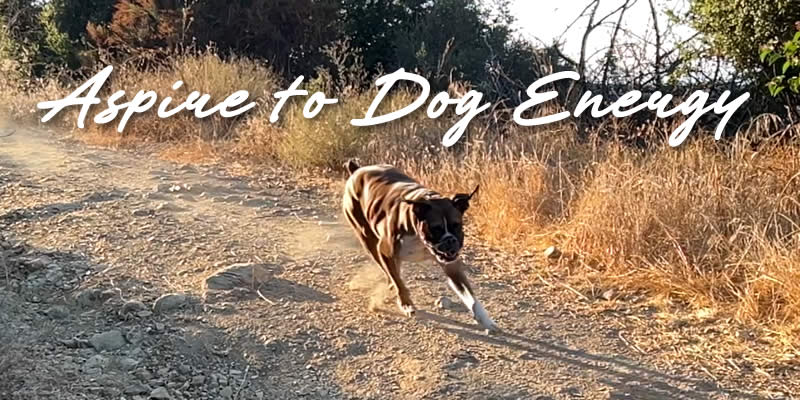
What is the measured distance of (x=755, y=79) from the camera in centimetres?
767

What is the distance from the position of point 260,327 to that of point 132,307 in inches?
27.9

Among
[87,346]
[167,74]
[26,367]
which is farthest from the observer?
[167,74]

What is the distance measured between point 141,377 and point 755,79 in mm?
6275

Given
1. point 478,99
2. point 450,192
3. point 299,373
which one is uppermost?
point 478,99

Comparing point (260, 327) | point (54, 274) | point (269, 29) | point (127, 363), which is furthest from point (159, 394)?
point (269, 29)

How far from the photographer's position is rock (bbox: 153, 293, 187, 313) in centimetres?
436

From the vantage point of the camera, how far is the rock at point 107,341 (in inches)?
153

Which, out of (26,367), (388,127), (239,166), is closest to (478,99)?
(388,127)

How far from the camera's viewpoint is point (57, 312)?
4281mm

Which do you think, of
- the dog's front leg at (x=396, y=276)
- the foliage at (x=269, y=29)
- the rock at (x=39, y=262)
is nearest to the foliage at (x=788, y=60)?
the dog's front leg at (x=396, y=276)

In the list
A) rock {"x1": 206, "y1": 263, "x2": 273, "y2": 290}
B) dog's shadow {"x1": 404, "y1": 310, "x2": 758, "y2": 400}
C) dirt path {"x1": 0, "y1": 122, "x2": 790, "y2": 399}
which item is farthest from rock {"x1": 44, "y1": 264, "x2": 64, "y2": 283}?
dog's shadow {"x1": 404, "y1": 310, "x2": 758, "y2": 400}

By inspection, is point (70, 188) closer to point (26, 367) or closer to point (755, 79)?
point (26, 367)

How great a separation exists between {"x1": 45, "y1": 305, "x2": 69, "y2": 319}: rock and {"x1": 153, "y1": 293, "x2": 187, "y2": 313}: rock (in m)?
0.45

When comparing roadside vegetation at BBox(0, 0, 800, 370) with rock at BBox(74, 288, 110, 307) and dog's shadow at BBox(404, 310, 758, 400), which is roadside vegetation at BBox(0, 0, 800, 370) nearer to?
dog's shadow at BBox(404, 310, 758, 400)
